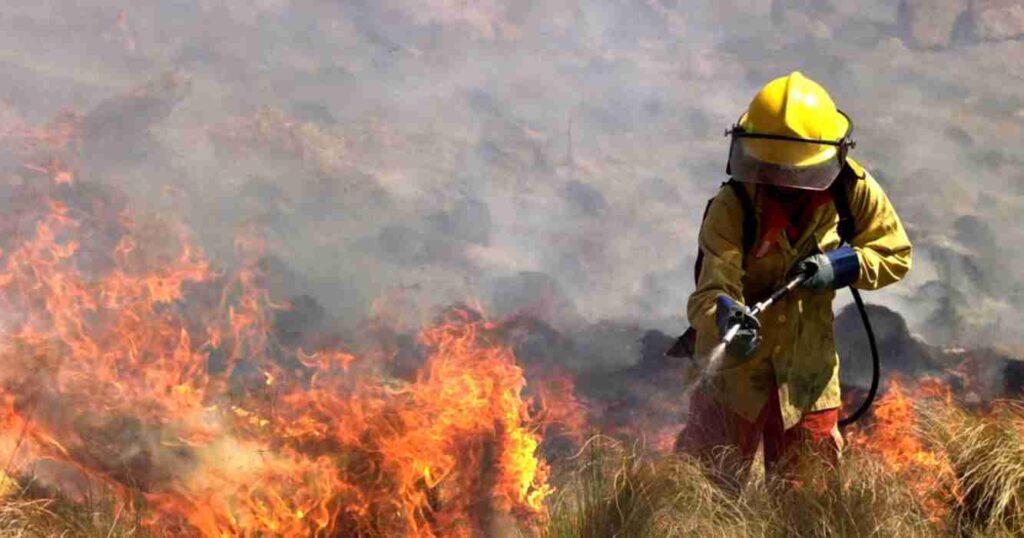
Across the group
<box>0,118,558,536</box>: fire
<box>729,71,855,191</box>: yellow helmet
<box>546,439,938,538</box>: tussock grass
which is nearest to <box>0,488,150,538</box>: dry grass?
<box>0,118,558,536</box>: fire

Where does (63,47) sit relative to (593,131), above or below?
above

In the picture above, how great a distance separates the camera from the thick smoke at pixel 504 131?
6.81 metres

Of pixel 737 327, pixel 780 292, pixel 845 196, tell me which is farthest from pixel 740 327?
pixel 845 196

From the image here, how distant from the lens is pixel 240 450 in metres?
4.44

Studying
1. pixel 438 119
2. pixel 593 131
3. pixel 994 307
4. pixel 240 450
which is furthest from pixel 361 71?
pixel 994 307

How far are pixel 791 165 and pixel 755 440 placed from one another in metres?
1.15

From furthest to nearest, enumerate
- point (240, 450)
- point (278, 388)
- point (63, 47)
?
1. point (63, 47)
2. point (278, 388)
3. point (240, 450)

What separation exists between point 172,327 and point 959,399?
5567 mm

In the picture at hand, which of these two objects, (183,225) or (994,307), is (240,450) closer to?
(183,225)

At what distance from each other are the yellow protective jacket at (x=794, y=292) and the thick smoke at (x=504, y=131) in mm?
3550

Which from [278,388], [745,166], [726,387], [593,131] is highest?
[745,166]

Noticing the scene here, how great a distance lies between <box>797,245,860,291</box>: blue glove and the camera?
3.04 m

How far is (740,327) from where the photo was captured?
2789mm

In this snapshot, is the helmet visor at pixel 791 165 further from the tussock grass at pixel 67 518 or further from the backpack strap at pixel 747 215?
the tussock grass at pixel 67 518
